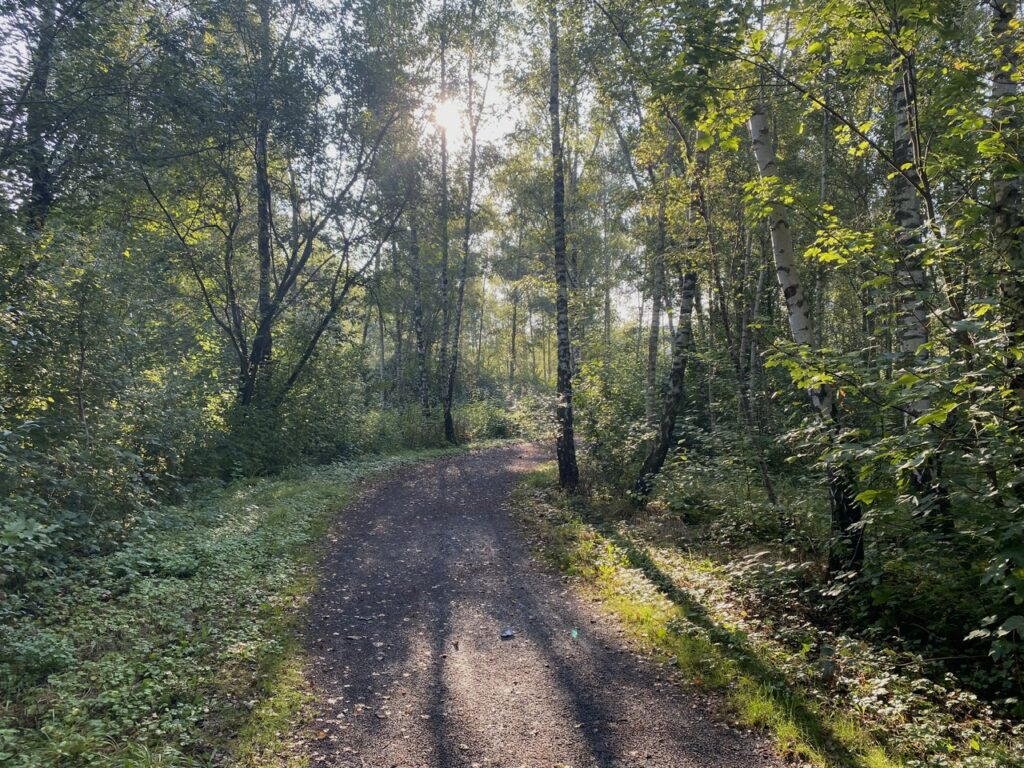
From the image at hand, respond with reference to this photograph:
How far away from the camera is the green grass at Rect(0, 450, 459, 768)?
375 cm

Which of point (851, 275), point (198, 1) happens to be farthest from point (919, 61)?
point (198, 1)

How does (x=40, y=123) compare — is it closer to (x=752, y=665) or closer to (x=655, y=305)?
(x=752, y=665)

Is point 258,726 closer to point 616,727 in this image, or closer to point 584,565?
point 616,727

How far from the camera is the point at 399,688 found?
5129mm

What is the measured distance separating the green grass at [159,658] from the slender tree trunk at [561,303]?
19.8 feet

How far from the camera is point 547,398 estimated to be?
13727mm

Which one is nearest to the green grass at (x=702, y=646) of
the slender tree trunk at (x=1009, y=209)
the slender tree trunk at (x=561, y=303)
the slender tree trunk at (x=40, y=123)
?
the slender tree trunk at (x=561, y=303)

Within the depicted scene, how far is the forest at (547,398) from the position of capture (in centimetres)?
406

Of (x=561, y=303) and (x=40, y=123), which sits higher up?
(x=40, y=123)

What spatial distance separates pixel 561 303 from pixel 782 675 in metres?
8.54

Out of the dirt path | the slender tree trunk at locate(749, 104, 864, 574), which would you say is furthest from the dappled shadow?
the slender tree trunk at locate(749, 104, 864, 574)

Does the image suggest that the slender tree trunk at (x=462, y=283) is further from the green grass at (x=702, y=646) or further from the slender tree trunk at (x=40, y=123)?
the slender tree trunk at (x=40, y=123)

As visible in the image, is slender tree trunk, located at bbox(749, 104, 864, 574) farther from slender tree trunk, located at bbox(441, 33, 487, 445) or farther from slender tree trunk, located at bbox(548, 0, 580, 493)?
slender tree trunk, located at bbox(441, 33, 487, 445)

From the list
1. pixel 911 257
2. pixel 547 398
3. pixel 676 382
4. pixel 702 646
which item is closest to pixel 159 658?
pixel 702 646
